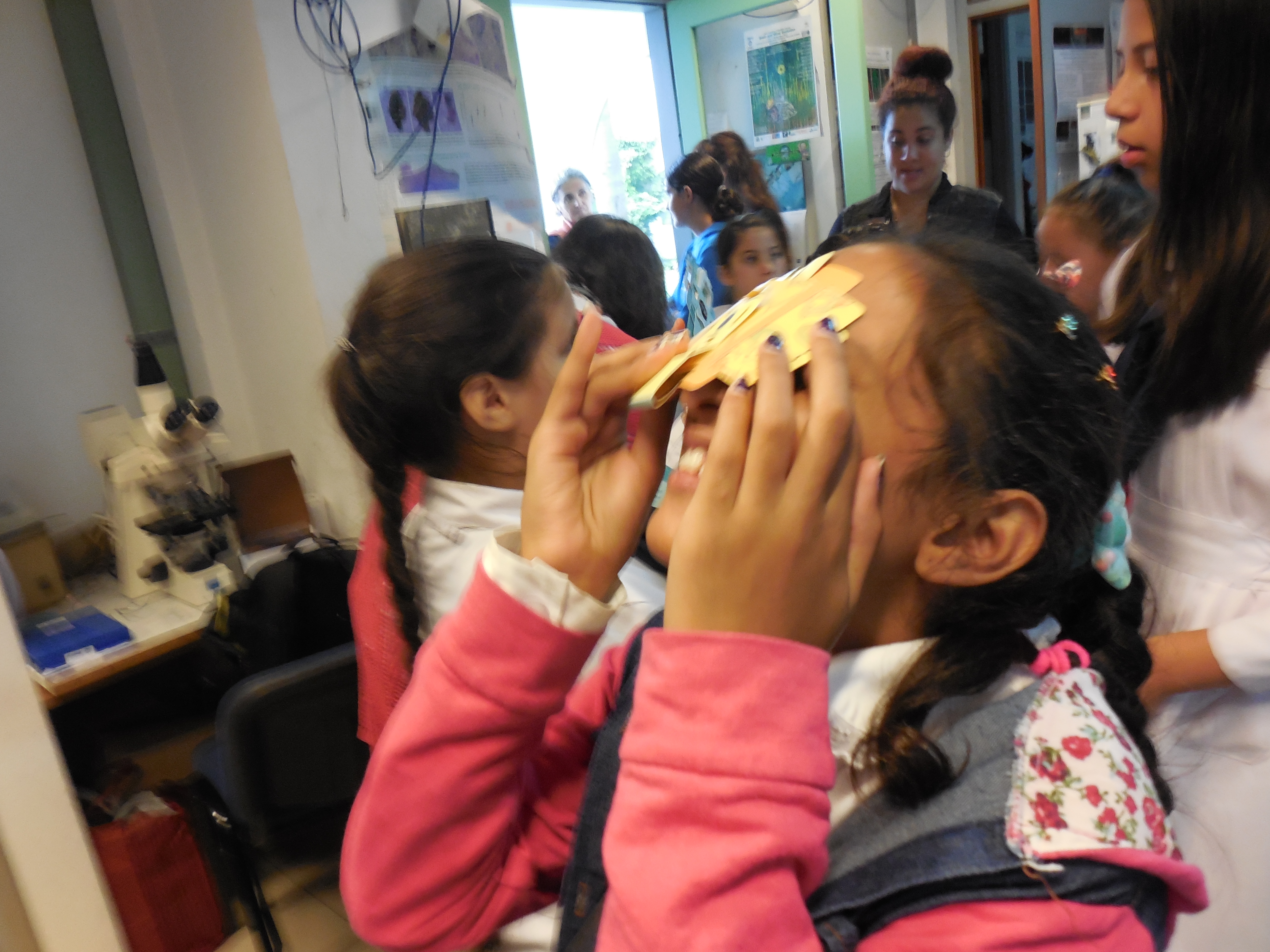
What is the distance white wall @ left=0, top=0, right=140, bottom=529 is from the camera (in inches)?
81.7

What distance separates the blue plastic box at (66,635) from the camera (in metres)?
1.57

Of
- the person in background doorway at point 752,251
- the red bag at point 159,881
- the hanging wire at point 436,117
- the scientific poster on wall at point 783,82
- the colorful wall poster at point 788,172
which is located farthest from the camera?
the colorful wall poster at point 788,172

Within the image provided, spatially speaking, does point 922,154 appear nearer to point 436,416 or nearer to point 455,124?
point 455,124

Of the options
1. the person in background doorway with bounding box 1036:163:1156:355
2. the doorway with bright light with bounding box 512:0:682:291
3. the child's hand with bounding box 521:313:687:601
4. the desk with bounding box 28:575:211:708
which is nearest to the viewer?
the child's hand with bounding box 521:313:687:601

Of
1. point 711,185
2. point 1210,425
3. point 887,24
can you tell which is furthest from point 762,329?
point 887,24

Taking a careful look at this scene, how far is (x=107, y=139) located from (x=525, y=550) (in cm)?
228

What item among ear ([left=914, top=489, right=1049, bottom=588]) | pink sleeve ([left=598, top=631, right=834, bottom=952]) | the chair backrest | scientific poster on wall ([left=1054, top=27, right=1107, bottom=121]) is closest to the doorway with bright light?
scientific poster on wall ([left=1054, top=27, right=1107, bottom=121])

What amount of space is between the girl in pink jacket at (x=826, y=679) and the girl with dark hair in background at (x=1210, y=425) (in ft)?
0.75

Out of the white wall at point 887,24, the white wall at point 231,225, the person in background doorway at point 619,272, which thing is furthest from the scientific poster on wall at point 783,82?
the white wall at point 231,225

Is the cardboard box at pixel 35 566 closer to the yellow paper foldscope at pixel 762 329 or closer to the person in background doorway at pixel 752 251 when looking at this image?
the yellow paper foldscope at pixel 762 329

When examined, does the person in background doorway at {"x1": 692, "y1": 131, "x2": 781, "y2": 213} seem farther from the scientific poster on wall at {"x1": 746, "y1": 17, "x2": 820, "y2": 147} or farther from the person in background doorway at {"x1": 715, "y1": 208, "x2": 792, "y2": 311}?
the scientific poster on wall at {"x1": 746, "y1": 17, "x2": 820, "y2": 147}

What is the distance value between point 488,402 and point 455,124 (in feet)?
4.40

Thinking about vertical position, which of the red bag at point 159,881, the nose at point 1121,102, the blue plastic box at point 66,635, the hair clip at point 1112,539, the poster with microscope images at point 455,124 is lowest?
the red bag at point 159,881

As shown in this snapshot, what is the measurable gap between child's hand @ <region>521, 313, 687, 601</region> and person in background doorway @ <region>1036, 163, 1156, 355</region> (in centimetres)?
123
